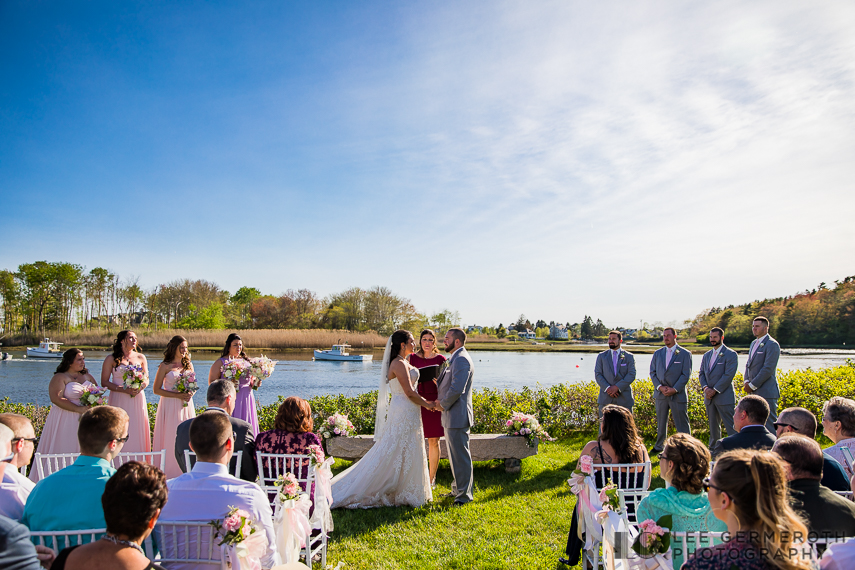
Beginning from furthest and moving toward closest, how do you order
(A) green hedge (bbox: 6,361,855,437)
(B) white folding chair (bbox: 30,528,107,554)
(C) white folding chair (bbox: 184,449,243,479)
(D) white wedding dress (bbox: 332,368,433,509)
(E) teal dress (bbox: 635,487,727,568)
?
(A) green hedge (bbox: 6,361,855,437) < (D) white wedding dress (bbox: 332,368,433,509) < (C) white folding chair (bbox: 184,449,243,479) < (E) teal dress (bbox: 635,487,727,568) < (B) white folding chair (bbox: 30,528,107,554)

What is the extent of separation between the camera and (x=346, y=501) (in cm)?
598

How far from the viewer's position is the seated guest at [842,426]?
3886mm

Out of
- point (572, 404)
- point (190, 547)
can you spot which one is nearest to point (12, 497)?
point (190, 547)

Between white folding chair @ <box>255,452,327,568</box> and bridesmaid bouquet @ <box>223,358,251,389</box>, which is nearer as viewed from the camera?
white folding chair @ <box>255,452,327,568</box>

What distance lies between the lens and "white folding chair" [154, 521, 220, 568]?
8.11ft

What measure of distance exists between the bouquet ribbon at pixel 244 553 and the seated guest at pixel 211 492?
0.30 feet

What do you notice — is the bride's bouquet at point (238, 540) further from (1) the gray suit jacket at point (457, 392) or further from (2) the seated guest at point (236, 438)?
(1) the gray suit jacket at point (457, 392)

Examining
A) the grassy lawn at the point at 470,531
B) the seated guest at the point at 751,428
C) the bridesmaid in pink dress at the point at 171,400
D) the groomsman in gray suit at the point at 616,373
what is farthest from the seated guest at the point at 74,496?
the groomsman in gray suit at the point at 616,373

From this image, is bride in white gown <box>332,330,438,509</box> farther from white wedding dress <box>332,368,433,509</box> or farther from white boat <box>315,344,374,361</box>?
white boat <box>315,344,374,361</box>

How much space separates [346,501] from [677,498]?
4257mm

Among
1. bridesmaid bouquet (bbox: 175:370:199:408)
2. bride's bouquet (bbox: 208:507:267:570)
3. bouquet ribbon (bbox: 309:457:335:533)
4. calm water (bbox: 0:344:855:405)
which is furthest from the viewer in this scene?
calm water (bbox: 0:344:855:405)

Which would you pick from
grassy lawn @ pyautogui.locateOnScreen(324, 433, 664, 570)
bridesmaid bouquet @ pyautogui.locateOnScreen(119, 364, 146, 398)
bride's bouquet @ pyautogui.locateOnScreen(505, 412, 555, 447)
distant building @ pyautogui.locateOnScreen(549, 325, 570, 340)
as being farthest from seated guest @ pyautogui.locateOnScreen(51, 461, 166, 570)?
distant building @ pyautogui.locateOnScreen(549, 325, 570, 340)

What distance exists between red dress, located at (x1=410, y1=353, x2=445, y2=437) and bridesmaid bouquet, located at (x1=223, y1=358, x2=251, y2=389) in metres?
2.34

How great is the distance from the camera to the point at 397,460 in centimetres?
611
